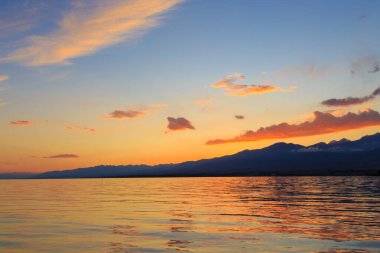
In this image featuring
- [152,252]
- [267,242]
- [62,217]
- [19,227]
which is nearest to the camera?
[152,252]

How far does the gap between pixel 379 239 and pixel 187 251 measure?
1152cm

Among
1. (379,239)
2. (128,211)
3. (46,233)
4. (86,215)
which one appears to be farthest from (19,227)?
(379,239)

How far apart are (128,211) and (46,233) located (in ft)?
50.1

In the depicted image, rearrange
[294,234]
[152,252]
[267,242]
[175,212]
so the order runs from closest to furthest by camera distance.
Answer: [152,252] → [267,242] → [294,234] → [175,212]

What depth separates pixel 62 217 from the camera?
39781 millimetres

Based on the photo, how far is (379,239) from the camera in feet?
83.2

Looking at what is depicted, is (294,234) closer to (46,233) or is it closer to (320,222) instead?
(320,222)

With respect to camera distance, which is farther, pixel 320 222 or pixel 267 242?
pixel 320 222

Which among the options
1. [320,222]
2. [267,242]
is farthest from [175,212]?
[267,242]

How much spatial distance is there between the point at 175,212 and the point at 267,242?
19.3 metres

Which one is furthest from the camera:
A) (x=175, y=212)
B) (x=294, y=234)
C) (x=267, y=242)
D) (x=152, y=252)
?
(x=175, y=212)

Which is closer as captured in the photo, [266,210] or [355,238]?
[355,238]

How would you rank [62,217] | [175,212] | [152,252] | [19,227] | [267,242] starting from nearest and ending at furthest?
[152,252] < [267,242] < [19,227] < [62,217] < [175,212]

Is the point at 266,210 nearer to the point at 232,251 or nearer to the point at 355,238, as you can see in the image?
the point at 355,238
